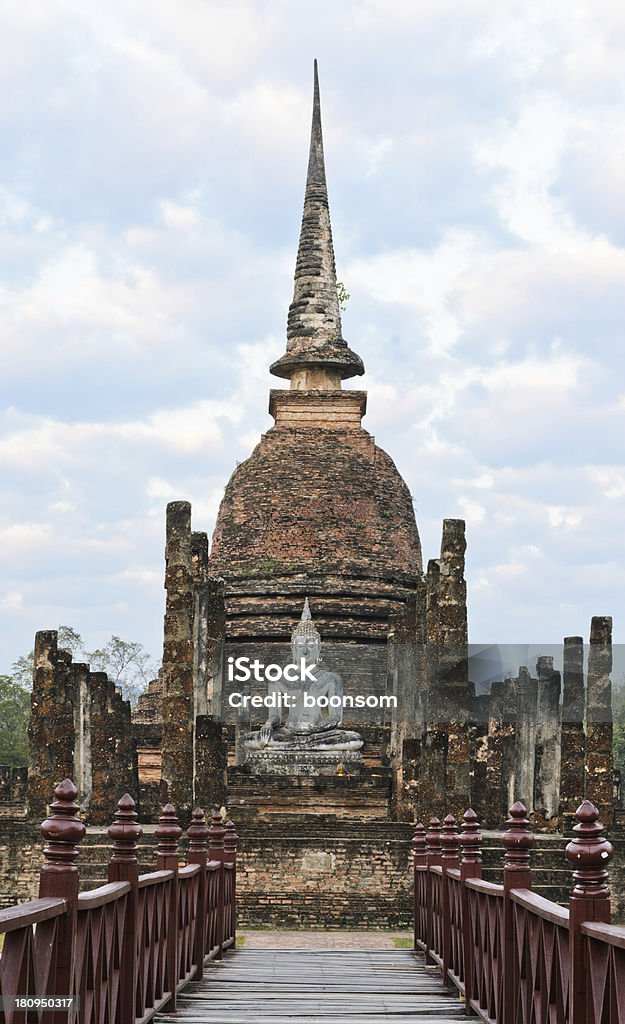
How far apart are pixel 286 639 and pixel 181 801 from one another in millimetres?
11848

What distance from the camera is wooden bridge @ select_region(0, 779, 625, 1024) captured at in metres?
3.98

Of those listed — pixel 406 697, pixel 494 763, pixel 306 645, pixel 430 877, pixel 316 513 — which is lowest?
pixel 430 877

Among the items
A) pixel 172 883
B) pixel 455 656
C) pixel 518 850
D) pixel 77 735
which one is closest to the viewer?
pixel 518 850

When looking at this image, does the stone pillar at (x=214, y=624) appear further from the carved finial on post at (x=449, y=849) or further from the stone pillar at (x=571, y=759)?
the carved finial on post at (x=449, y=849)

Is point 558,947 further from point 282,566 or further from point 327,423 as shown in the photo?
point 327,423

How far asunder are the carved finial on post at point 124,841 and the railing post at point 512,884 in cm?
142

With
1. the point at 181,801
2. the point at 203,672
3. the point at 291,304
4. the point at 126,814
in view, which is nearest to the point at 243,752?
the point at 203,672

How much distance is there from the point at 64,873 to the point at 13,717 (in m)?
46.3

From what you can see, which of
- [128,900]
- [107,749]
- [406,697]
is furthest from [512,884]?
[406,697]

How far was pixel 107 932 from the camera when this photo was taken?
4941 mm

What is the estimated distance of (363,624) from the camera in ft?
93.2

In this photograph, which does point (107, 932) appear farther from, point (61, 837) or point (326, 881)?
point (326, 881)

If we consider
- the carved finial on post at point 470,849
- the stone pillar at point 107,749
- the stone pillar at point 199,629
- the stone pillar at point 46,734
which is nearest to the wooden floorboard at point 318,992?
the carved finial on post at point 470,849

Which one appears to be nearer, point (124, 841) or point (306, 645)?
point (124, 841)
